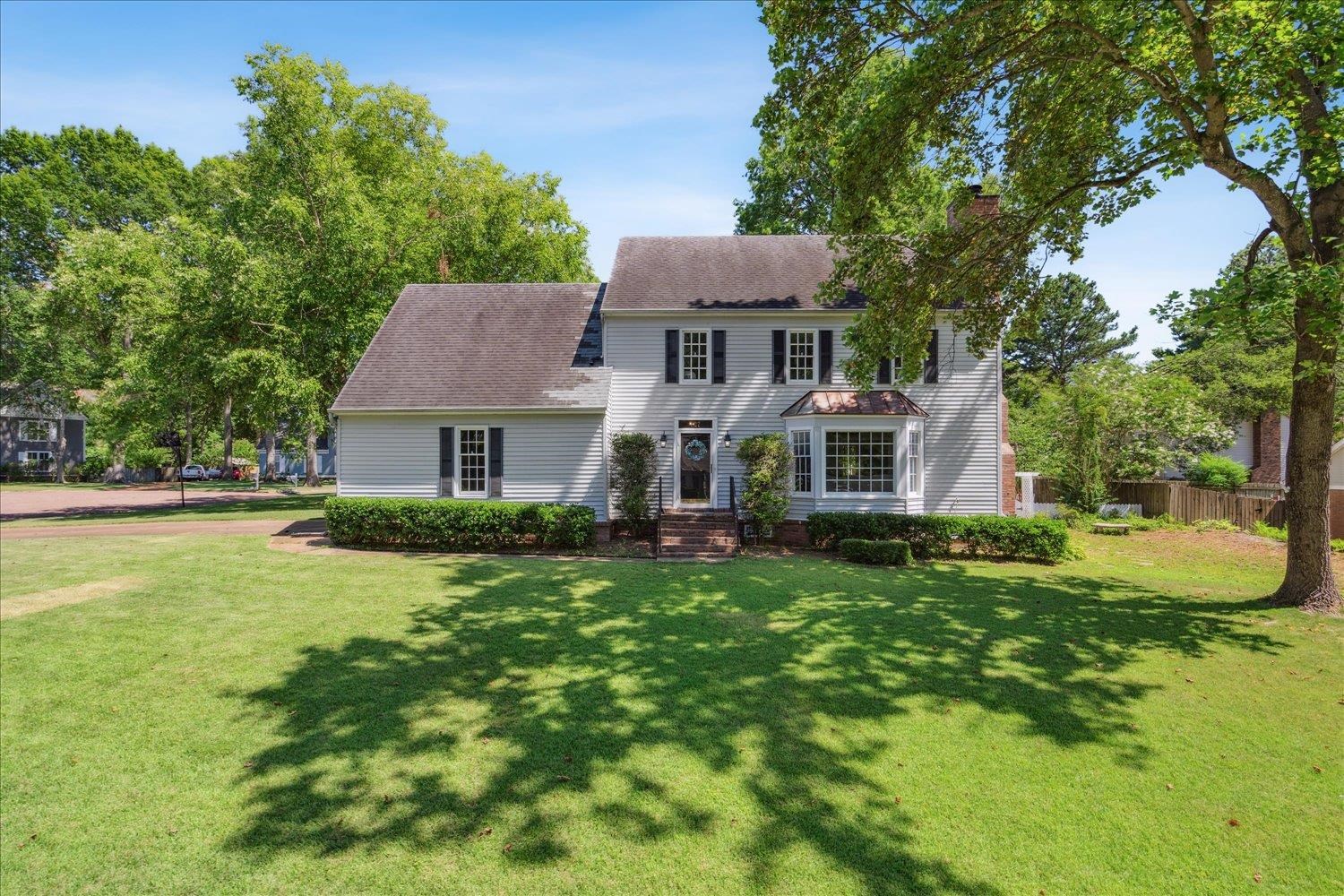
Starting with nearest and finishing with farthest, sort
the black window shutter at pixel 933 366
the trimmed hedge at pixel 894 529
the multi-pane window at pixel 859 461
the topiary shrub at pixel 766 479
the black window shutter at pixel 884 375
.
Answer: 1. the trimmed hedge at pixel 894 529
2. the topiary shrub at pixel 766 479
3. the multi-pane window at pixel 859 461
4. the black window shutter at pixel 884 375
5. the black window shutter at pixel 933 366

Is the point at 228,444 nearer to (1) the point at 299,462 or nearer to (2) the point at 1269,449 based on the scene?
(1) the point at 299,462

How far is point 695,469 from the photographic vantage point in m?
17.4

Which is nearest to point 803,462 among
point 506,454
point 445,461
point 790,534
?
point 790,534

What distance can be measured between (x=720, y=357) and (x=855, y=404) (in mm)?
4021

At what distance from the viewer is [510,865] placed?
4047 millimetres

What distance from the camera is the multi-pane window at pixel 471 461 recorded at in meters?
16.6

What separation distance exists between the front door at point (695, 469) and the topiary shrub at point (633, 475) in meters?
1.31

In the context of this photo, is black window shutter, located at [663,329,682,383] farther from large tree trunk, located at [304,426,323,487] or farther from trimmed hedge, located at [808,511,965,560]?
large tree trunk, located at [304,426,323,487]

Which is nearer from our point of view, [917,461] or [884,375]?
[917,461]

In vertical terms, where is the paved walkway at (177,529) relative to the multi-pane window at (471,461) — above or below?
below

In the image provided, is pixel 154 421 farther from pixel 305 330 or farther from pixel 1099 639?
pixel 1099 639

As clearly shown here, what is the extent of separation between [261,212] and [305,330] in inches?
227

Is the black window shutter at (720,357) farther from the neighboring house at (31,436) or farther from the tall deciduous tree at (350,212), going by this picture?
the neighboring house at (31,436)

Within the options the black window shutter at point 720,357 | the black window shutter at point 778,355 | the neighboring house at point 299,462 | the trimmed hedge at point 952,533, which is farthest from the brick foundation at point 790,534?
the neighboring house at point 299,462
